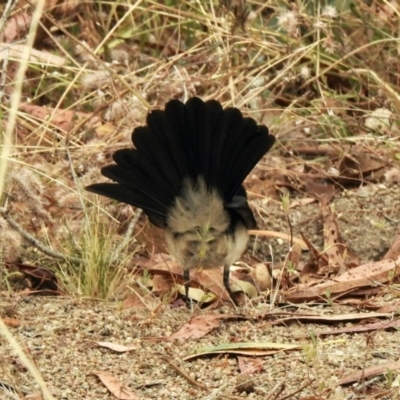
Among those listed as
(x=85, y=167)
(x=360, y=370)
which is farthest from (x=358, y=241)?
(x=360, y=370)

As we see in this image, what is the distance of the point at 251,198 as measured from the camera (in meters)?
5.46

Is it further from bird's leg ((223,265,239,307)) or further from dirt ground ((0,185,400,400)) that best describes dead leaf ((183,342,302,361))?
bird's leg ((223,265,239,307))

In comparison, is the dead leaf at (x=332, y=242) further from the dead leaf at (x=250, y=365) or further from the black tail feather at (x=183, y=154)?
the dead leaf at (x=250, y=365)

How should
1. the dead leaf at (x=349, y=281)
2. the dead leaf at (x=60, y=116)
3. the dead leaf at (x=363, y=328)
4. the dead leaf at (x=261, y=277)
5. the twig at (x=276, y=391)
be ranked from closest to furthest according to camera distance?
1. the twig at (x=276, y=391)
2. the dead leaf at (x=363, y=328)
3. the dead leaf at (x=349, y=281)
4. the dead leaf at (x=261, y=277)
5. the dead leaf at (x=60, y=116)

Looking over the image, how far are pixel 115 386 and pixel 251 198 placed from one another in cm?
240

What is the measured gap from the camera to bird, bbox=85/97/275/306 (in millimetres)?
3971

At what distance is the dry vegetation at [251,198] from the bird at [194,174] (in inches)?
8.0

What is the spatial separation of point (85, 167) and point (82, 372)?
193 cm

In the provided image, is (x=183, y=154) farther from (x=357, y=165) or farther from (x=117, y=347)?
(x=357, y=165)

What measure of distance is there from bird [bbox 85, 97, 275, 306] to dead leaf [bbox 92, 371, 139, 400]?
725 millimetres

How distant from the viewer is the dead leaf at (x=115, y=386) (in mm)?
3115

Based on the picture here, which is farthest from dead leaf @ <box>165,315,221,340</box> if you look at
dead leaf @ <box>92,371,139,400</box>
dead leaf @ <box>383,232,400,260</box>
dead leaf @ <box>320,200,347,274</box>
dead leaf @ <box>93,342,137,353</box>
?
dead leaf @ <box>383,232,400,260</box>

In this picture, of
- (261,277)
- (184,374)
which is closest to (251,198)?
(261,277)

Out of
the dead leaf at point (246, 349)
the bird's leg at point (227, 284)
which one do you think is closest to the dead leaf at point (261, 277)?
the bird's leg at point (227, 284)
